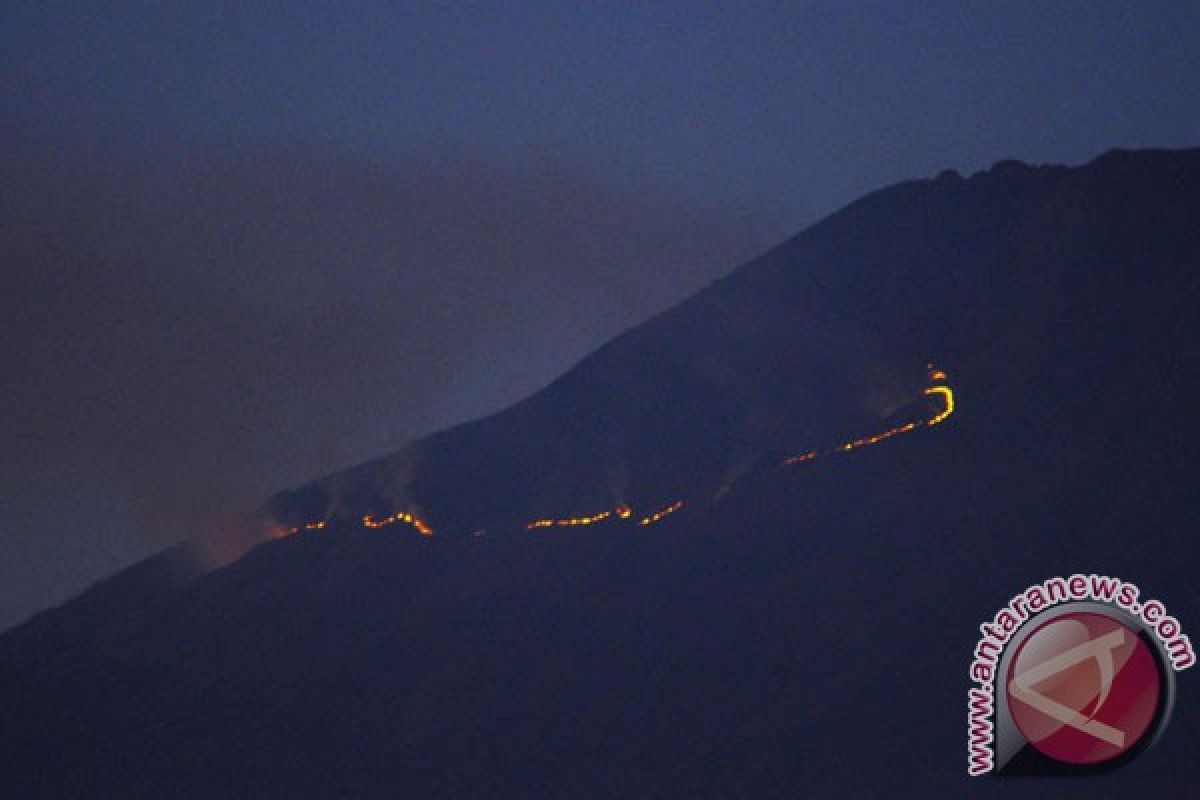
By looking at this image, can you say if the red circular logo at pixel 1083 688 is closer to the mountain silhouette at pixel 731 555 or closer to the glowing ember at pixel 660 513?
the mountain silhouette at pixel 731 555

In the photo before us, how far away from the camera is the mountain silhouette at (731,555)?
41.0 m

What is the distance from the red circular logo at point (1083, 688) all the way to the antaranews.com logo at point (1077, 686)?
0.04ft

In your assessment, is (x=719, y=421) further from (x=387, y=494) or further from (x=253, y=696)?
(x=253, y=696)

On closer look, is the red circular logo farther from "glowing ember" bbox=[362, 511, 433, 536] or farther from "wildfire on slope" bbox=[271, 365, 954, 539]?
"glowing ember" bbox=[362, 511, 433, 536]

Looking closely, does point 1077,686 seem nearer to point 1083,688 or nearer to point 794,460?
point 1083,688

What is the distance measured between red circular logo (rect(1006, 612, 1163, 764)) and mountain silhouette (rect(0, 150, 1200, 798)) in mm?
14759

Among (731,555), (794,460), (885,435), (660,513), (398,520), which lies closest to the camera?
(731,555)

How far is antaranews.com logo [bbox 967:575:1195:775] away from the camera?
19141mm

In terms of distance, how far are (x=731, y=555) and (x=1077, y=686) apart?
2891 cm

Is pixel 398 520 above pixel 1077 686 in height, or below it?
above

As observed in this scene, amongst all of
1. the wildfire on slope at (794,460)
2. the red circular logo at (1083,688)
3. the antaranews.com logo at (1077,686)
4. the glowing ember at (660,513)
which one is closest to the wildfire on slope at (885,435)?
A: the wildfire on slope at (794,460)

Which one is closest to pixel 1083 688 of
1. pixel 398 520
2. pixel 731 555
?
pixel 731 555

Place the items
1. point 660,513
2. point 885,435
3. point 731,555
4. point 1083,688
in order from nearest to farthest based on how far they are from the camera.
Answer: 1. point 1083,688
2. point 731,555
3. point 885,435
4. point 660,513

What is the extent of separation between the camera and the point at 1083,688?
1930 cm
